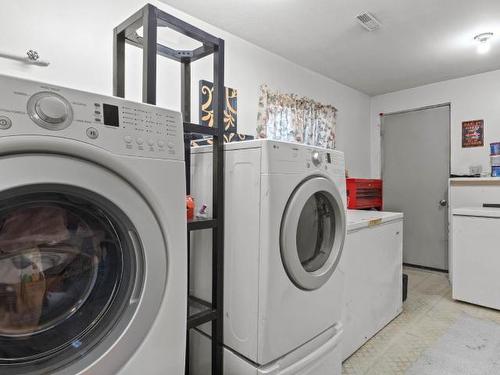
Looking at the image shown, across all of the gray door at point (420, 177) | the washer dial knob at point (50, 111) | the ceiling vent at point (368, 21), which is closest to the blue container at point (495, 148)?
the gray door at point (420, 177)

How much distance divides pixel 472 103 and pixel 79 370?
4.37 metres

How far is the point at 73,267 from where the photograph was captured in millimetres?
786

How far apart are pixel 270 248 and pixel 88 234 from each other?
646mm

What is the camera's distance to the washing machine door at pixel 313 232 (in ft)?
4.09

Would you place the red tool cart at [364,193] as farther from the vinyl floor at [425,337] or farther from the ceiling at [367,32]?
the ceiling at [367,32]

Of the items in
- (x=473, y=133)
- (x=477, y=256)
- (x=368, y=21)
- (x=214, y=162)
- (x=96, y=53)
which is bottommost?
(x=477, y=256)

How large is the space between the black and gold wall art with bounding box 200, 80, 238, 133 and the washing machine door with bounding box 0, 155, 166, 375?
168 cm

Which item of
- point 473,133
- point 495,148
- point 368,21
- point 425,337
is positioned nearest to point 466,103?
point 473,133

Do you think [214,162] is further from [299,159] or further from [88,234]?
[88,234]

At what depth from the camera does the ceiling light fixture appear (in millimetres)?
2595

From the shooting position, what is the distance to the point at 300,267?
1302 mm

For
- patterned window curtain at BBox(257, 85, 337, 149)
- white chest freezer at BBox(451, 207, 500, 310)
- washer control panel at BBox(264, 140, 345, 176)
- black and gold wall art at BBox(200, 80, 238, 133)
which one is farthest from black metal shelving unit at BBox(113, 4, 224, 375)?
white chest freezer at BBox(451, 207, 500, 310)

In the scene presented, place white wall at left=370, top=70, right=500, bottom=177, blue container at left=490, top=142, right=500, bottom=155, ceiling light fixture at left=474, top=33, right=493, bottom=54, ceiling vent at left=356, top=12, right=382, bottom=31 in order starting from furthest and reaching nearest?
white wall at left=370, top=70, right=500, bottom=177 < blue container at left=490, top=142, right=500, bottom=155 < ceiling light fixture at left=474, top=33, right=493, bottom=54 < ceiling vent at left=356, top=12, right=382, bottom=31

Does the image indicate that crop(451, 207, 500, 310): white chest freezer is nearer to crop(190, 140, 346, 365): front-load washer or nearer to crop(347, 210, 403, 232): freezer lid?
crop(347, 210, 403, 232): freezer lid
